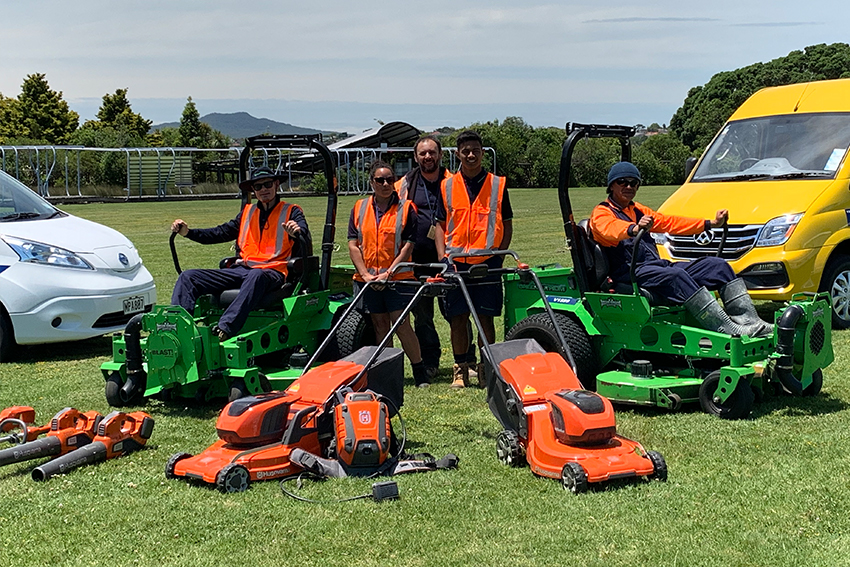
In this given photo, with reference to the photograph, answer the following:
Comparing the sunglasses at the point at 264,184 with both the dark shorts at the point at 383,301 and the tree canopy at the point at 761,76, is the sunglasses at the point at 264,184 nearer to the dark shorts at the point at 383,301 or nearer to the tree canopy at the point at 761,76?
the dark shorts at the point at 383,301

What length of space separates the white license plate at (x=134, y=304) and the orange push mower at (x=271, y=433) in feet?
14.7

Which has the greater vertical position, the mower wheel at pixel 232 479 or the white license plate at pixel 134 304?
the white license plate at pixel 134 304

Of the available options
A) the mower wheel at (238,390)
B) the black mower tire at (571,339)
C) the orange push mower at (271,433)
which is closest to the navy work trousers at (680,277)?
the black mower tire at (571,339)

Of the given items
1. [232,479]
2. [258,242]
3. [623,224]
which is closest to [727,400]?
[623,224]

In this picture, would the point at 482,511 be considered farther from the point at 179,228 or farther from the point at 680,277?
the point at 179,228

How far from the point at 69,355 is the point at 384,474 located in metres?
5.94

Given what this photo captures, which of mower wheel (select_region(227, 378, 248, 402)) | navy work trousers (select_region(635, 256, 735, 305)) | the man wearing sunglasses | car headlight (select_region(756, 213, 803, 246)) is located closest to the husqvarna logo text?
car headlight (select_region(756, 213, 803, 246))

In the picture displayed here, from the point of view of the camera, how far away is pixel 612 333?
8094 millimetres

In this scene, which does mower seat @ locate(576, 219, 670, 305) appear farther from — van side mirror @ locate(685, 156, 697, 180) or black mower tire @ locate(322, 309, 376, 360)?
van side mirror @ locate(685, 156, 697, 180)

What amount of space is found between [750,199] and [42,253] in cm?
765

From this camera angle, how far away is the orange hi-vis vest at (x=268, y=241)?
8742 mm

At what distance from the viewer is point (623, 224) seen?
7.87 m

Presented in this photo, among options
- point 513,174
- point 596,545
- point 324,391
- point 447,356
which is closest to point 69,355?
point 447,356

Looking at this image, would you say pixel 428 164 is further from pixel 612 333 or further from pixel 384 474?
pixel 384 474
